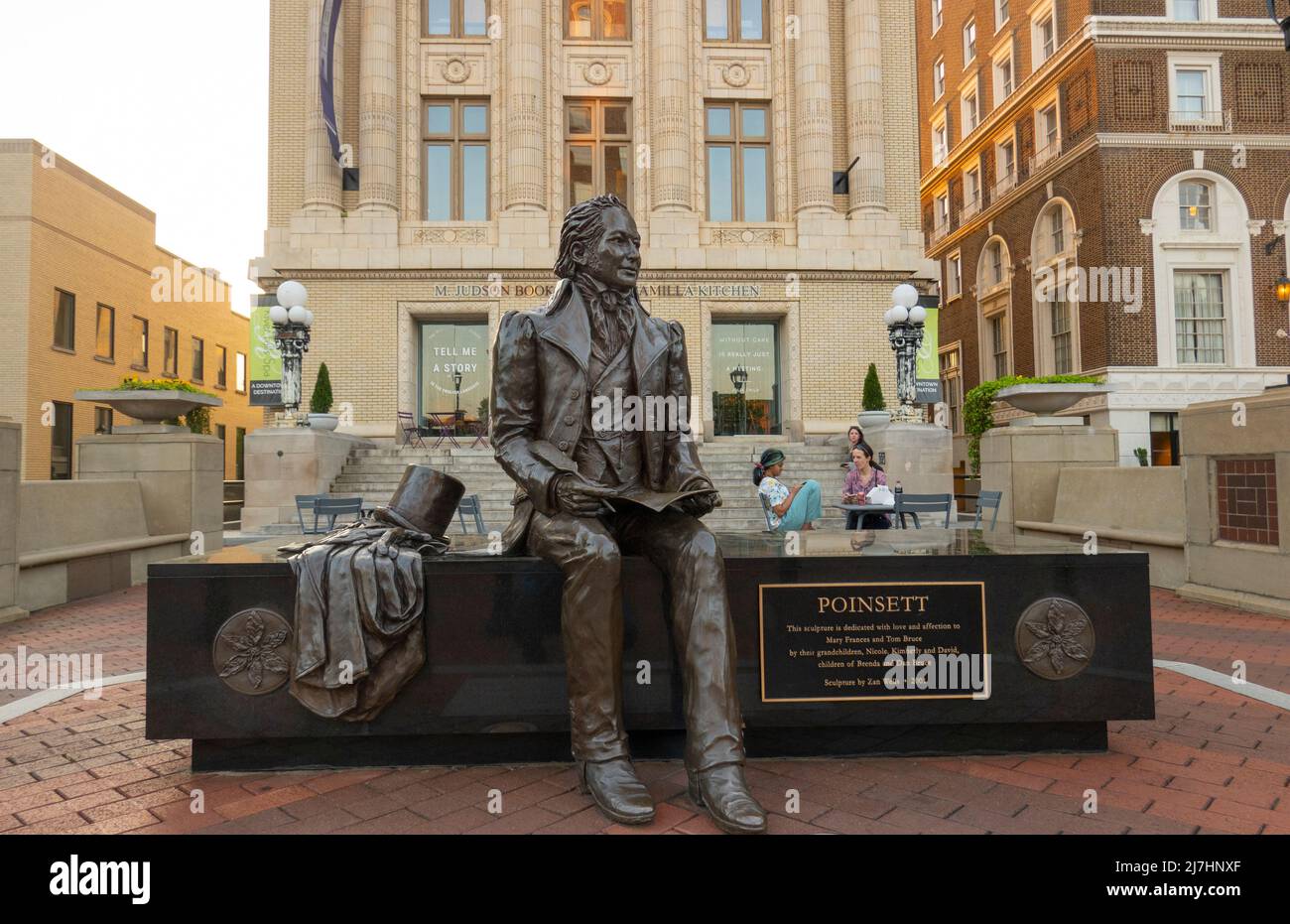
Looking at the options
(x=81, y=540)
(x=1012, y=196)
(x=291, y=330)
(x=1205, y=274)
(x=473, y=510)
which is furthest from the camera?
(x=1012, y=196)

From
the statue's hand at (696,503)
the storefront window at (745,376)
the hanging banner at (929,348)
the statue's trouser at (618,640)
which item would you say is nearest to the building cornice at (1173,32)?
the hanging banner at (929,348)

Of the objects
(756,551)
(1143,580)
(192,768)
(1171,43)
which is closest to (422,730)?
(192,768)

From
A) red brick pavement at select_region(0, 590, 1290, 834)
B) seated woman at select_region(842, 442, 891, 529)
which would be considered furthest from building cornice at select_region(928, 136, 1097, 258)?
red brick pavement at select_region(0, 590, 1290, 834)

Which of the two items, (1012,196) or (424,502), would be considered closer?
(424,502)

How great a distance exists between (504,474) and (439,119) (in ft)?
42.1

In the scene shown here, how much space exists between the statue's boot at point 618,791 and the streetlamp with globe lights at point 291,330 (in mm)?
16197

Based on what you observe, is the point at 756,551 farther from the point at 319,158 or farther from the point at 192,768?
the point at 319,158

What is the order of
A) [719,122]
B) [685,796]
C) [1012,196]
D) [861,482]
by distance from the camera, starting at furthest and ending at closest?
1. [1012,196]
2. [719,122]
3. [861,482]
4. [685,796]

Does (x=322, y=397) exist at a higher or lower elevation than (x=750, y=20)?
lower

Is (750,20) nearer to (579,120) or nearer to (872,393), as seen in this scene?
(579,120)

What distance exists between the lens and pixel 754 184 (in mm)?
24344

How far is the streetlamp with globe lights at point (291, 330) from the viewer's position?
16.9 metres

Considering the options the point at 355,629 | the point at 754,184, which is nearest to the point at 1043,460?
the point at 355,629

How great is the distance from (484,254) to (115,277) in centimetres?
1787
